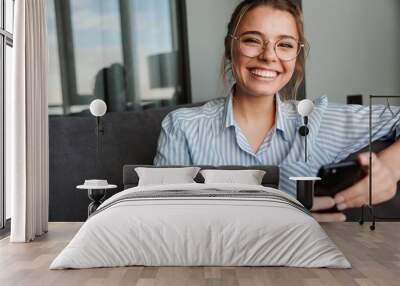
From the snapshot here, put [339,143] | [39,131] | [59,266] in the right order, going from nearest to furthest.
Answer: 1. [59,266]
2. [39,131]
3. [339,143]

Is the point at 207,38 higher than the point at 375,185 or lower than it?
higher

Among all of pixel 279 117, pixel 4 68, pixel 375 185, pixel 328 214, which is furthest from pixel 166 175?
pixel 375 185

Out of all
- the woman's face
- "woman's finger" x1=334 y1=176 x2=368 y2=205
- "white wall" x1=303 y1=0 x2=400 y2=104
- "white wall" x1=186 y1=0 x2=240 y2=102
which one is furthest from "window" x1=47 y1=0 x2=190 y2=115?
"woman's finger" x1=334 y1=176 x2=368 y2=205

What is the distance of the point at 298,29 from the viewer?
6.11 m

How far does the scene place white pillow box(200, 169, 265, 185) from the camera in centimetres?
568

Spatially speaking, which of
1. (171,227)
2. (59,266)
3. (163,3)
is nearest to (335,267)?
(171,227)

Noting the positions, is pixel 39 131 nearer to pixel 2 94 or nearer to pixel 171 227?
pixel 2 94

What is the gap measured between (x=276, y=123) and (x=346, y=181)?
0.89 meters

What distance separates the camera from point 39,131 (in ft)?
17.9

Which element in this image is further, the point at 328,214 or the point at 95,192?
the point at 328,214

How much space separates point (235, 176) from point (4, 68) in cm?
237

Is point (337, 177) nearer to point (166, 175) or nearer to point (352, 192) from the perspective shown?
point (352, 192)

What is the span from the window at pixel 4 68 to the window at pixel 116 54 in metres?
0.50

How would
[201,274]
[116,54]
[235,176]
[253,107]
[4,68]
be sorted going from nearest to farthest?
1. [201,274]
2. [235,176]
3. [4,68]
4. [253,107]
5. [116,54]
